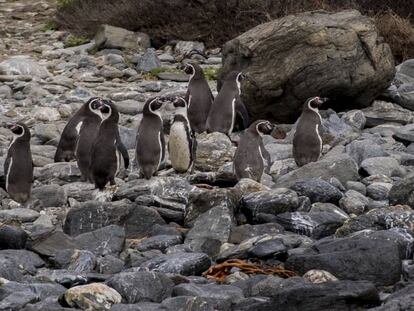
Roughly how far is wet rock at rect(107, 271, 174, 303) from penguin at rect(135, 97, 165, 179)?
13.3 ft

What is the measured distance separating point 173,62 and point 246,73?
167 inches

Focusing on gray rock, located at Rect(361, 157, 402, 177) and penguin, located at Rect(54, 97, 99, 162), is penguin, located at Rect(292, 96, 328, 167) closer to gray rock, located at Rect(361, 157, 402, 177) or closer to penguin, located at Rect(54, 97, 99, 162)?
gray rock, located at Rect(361, 157, 402, 177)

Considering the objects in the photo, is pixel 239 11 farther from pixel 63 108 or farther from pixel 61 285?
pixel 61 285

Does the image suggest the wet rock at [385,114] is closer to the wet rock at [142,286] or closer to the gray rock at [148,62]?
the gray rock at [148,62]

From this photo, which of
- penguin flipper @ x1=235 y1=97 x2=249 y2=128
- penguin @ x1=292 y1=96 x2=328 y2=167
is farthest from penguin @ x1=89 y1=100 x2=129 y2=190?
penguin flipper @ x1=235 y1=97 x2=249 y2=128

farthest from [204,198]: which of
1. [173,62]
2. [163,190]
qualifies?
[173,62]

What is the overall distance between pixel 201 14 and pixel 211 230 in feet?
35.1

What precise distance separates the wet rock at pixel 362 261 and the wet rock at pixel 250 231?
1.11m

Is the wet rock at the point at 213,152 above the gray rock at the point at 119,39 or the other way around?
above

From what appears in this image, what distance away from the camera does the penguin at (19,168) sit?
1006 centimetres

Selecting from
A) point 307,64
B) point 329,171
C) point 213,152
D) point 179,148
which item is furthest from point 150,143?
point 307,64

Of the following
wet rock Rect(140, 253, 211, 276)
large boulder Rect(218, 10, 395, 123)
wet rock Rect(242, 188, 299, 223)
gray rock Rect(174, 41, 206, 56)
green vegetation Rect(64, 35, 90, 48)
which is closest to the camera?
wet rock Rect(140, 253, 211, 276)

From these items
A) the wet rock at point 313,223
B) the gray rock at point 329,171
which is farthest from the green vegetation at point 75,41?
the wet rock at point 313,223

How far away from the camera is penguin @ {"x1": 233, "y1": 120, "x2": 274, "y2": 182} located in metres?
10.3
